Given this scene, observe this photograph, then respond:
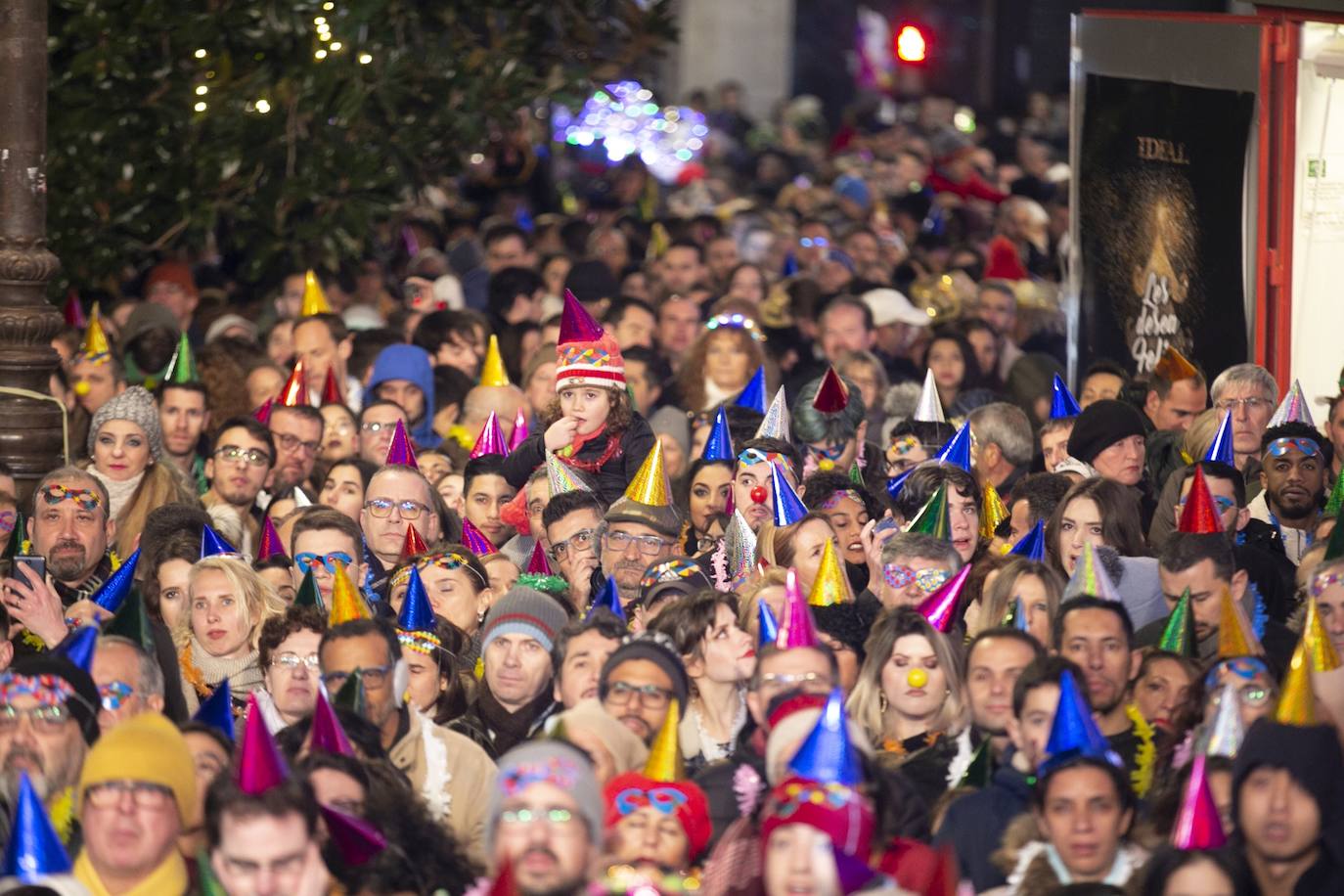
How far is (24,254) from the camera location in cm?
994

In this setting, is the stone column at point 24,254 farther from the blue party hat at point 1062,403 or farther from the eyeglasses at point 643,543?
the blue party hat at point 1062,403

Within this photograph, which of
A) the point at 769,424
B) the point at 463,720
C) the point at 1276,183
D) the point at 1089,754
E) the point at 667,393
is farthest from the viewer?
the point at 667,393

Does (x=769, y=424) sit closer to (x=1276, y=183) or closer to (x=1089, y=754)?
(x=1276, y=183)

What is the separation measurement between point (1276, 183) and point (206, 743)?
6.67 metres

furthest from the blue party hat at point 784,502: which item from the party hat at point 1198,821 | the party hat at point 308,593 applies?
the party hat at point 1198,821

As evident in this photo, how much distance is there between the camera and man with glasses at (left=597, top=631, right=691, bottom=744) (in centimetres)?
721

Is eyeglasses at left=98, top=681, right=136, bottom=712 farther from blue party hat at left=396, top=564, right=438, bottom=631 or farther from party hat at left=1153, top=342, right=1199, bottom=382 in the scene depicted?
party hat at left=1153, top=342, right=1199, bottom=382

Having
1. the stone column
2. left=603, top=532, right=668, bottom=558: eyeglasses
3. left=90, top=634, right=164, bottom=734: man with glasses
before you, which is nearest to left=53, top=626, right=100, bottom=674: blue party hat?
left=90, top=634, right=164, bottom=734: man with glasses

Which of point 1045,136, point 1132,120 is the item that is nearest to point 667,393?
point 1132,120

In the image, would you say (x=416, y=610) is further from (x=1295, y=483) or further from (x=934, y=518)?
(x=1295, y=483)

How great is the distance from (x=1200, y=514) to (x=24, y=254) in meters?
4.78

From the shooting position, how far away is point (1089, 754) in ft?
21.6

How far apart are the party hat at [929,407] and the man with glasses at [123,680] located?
459 centimetres

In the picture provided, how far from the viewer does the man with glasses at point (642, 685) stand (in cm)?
721
